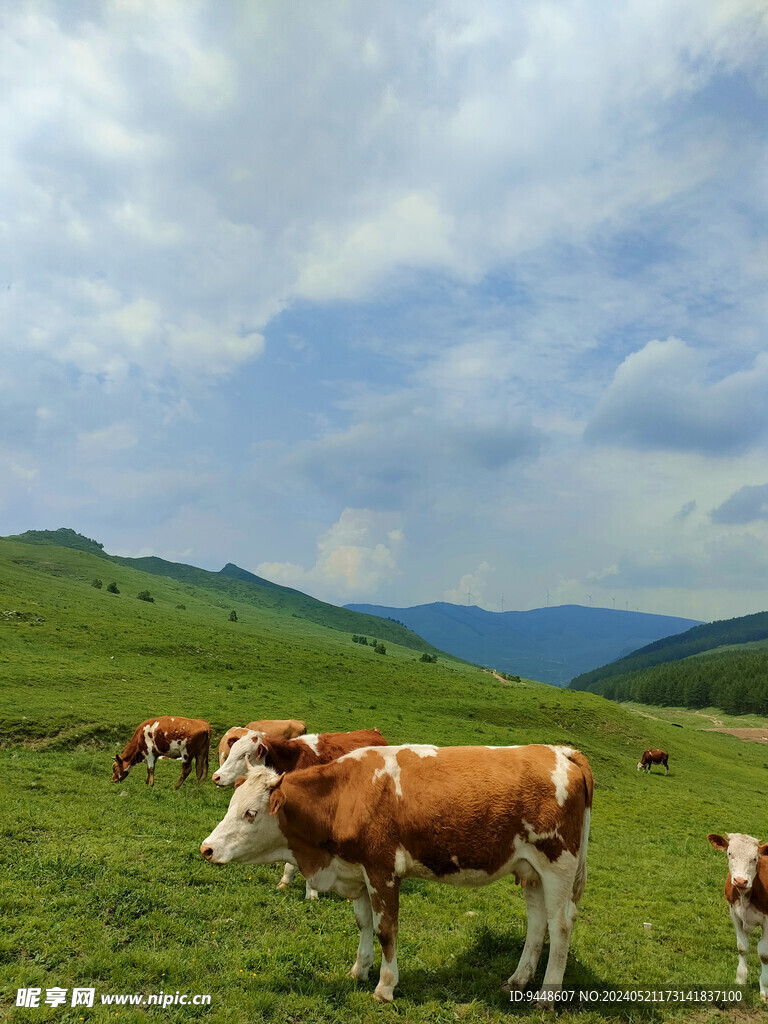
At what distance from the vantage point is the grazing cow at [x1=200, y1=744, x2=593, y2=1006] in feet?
22.8

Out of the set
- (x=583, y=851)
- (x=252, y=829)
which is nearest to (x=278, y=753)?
(x=252, y=829)

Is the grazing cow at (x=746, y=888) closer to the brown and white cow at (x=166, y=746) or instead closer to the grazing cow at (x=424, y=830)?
the grazing cow at (x=424, y=830)

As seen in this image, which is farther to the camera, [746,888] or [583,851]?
[746,888]

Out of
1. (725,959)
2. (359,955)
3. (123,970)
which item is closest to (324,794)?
(359,955)

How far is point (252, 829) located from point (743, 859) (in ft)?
25.7

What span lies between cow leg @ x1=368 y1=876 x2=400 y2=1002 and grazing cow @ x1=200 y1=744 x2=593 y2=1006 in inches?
0.5

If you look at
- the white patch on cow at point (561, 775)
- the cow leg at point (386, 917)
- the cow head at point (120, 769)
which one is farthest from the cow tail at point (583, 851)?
the cow head at point (120, 769)

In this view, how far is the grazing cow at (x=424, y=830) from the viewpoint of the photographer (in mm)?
6938

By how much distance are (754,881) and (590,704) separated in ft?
148

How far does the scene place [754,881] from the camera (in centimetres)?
863

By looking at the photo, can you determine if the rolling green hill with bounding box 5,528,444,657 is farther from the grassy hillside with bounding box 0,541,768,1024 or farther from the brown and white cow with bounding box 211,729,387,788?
the brown and white cow with bounding box 211,729,387,788

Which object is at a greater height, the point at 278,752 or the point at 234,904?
the point at 278,752

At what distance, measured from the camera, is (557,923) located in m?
7.00

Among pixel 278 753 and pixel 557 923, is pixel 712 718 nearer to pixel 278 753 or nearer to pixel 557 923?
pixel 278 753
